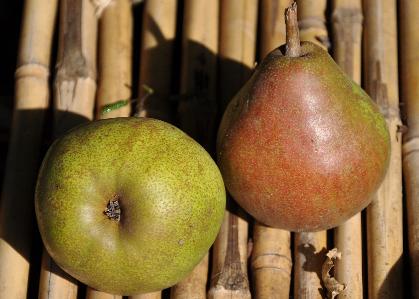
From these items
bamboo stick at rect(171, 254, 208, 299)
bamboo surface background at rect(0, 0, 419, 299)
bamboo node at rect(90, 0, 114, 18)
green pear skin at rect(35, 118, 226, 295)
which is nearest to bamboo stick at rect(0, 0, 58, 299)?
bamboo surface background at rect(0, 0, 419, 299)

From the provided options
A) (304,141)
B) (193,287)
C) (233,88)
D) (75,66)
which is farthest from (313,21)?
Answer: (193,287)

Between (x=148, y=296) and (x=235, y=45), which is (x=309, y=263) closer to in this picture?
(x=148, y=296)

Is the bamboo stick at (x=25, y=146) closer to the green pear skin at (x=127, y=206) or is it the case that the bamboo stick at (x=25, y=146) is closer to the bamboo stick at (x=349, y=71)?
the green pear skin at (x=127, y=206)

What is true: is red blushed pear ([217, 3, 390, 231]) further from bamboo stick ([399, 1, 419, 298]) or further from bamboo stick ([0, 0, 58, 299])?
bamboo stick ([0, 0, 58, 299])

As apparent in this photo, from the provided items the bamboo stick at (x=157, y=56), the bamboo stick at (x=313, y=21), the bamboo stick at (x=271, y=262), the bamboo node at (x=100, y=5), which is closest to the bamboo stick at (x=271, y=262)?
the bamboo stick at (x=271, y=262)

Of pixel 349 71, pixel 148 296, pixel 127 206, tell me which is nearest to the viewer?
pixel 127 206
